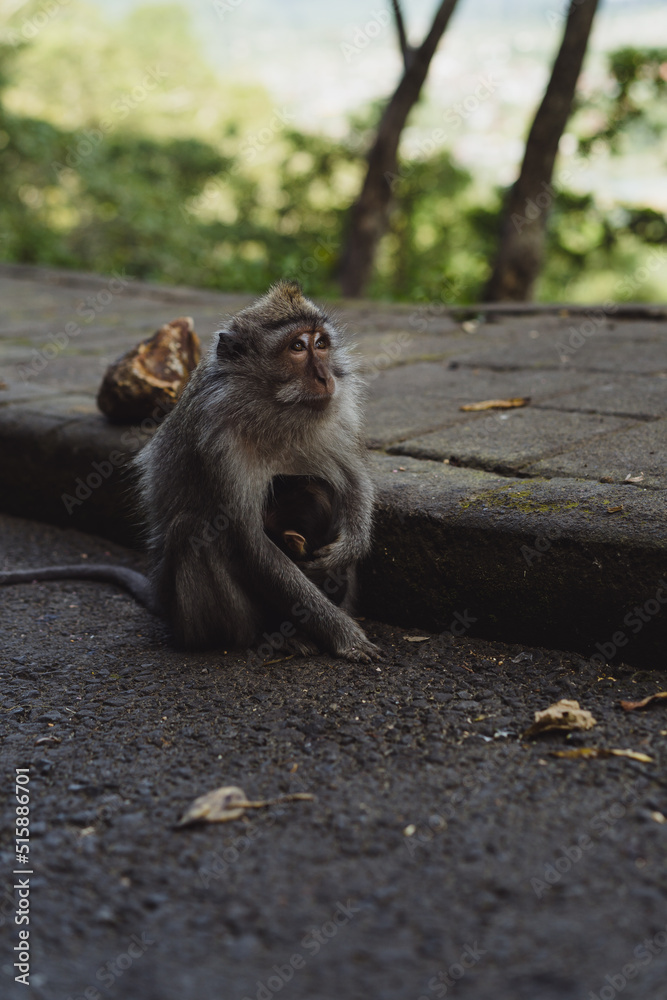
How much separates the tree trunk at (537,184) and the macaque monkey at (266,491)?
5.35 m

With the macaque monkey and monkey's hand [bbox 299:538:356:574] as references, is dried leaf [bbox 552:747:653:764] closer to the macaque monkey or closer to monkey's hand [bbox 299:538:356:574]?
the macaque monkey

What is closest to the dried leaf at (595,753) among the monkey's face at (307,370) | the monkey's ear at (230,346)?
the monkey's face at (307,370)

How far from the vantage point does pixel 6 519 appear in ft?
14.6

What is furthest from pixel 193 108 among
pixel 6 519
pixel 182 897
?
pixel 182 897

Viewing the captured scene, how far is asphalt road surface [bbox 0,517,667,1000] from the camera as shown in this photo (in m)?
1.64

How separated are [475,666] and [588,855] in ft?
2.93

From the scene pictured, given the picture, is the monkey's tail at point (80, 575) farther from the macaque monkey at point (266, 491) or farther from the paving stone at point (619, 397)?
the paving stone at point (619, 397)

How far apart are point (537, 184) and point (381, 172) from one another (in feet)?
5.96

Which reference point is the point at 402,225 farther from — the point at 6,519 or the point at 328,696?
the point at 328,696

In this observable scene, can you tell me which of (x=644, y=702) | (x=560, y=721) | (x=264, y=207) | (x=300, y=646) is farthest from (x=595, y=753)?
(x=264, y=207)

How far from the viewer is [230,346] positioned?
311 cm

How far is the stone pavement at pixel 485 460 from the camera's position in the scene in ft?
8.79

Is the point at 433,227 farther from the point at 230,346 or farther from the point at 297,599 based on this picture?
the point at 297,599

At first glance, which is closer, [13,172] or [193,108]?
[13,172]
